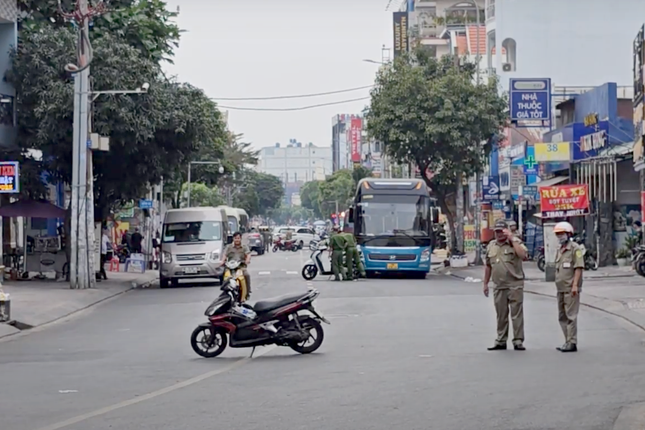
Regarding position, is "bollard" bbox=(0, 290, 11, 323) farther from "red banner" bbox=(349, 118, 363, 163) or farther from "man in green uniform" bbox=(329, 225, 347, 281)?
"red banner" bbox=(349, 118, 363, 163)

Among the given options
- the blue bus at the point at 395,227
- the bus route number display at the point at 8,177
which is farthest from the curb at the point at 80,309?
the blue bus at the point at 395,227

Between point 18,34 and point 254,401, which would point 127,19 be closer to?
point 18,34

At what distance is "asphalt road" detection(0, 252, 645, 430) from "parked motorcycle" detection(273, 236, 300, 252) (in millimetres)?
60178

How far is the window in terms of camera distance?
64.0 m

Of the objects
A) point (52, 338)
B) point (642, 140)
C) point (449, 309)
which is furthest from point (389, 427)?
point (642, 140)

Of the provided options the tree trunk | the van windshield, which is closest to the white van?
the van windshield

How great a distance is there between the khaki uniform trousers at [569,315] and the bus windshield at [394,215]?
21.3 metres

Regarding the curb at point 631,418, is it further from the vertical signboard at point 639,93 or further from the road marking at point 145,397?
the vertical signboard at point 639,93

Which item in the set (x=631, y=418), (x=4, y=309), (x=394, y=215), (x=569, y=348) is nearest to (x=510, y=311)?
(x=569, y=348)

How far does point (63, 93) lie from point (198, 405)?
2447 cm

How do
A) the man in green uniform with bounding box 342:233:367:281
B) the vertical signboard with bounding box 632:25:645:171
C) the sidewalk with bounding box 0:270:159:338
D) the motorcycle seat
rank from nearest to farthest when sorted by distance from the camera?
the motorcycle seat → the sidewalk with bounding box 0:270:159:338 → the vertical signboard with bounding box 632:25:645:171 → the man in green uniform with bounding box 342:233:367:281

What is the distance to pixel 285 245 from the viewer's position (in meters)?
83.4

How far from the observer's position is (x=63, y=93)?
112ft

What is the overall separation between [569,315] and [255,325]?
438 centimetres
